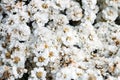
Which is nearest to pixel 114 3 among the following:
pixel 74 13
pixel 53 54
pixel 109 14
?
pixel 109 14

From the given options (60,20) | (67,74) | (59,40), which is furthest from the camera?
(60,20)

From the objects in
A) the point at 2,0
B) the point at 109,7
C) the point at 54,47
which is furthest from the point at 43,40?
the point at 109,7

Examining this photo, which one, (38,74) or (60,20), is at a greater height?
(60,20)

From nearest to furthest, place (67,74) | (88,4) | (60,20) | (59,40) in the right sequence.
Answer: (67,74), (59,40), (60,20), (88,4)

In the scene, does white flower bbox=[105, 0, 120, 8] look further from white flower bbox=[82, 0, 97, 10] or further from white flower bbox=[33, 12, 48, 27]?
white flower bbox=[33, 12, 48, 27]

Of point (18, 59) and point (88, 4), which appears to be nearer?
point (18, 59)

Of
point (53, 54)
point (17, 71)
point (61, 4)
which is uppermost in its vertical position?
point (61, 4)

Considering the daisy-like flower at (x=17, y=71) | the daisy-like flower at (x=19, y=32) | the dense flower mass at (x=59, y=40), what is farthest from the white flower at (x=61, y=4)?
the daisy-like flower at (x=17, y=71)

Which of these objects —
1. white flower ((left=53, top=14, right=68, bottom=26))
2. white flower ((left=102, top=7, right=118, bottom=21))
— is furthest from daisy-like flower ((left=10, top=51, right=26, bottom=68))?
white flower ((left=102, top=7, right=118, bottom=21))

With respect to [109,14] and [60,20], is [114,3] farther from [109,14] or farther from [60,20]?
[60,20]
